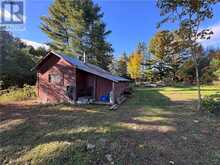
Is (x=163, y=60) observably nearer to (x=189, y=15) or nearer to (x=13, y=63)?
(x=189, y=15)

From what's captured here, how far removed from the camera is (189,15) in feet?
33.4

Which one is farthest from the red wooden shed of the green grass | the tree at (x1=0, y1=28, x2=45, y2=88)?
the tree at (x1=0, y1=28, x2=45, y2=88)

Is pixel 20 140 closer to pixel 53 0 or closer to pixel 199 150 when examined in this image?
pixel 199 150

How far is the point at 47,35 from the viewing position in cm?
2819

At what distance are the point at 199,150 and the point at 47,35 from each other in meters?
28.0

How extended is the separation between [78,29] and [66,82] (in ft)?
46.8

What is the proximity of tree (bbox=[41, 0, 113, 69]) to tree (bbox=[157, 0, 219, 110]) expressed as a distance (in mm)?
16963

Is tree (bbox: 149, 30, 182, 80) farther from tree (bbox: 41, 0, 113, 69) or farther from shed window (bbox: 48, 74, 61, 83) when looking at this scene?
shed window (bbox: 48, 74, 61, 83)

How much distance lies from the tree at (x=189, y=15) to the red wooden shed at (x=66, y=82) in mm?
5664

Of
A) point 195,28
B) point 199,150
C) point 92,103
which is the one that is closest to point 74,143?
point 199,150

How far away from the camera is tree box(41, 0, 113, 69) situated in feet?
84.4

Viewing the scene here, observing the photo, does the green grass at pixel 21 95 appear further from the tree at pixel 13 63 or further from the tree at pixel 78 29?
the tree at pixel 78 29

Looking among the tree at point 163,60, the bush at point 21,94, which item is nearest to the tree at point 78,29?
the bush at point 21,94

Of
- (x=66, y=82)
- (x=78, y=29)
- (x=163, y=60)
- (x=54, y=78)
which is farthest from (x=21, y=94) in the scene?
(x=163, y=60)
